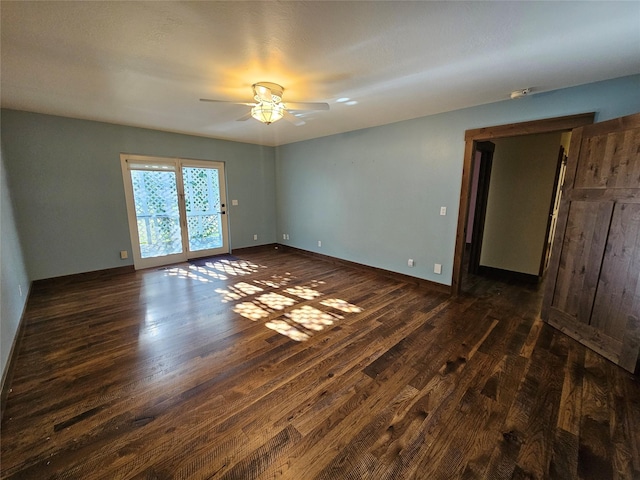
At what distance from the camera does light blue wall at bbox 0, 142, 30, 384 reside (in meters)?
2.03

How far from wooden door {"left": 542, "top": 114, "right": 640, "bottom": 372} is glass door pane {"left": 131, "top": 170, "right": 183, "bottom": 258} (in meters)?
5.62

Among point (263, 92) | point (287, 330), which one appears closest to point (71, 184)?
point (263, 92)

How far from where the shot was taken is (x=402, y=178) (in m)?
3.85

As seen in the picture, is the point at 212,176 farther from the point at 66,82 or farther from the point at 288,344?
the point at 288,344

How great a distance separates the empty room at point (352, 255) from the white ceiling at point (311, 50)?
0.02 meters

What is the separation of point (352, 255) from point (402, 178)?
1.63m

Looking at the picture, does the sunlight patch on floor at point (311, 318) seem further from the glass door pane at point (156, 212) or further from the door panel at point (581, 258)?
the glass door pane at point (156, 212)

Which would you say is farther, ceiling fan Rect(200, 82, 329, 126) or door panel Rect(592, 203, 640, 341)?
ceiling fan Rect(200, 82, 329, 126)

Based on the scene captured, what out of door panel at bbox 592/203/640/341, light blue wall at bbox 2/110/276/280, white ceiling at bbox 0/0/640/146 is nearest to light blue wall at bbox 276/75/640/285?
white ceiling at bbox 0/0/640/146

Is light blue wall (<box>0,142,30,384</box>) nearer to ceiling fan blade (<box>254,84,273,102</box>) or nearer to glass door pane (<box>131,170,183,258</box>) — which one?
glass door pane (<box>131,170,183,258</box>)

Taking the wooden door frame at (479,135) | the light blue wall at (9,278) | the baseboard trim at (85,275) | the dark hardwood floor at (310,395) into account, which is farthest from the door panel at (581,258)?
the baseboard trim at (85,275)

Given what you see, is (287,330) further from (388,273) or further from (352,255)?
(352,255)

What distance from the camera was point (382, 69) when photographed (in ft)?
7.14

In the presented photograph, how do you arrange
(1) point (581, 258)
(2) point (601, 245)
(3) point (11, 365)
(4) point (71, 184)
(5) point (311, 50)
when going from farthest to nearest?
(4) point (71, 184)
(1) point (581, 258)
(2) point (601, 245)
(3) point (11, 365)
(5) point (311, 50)
